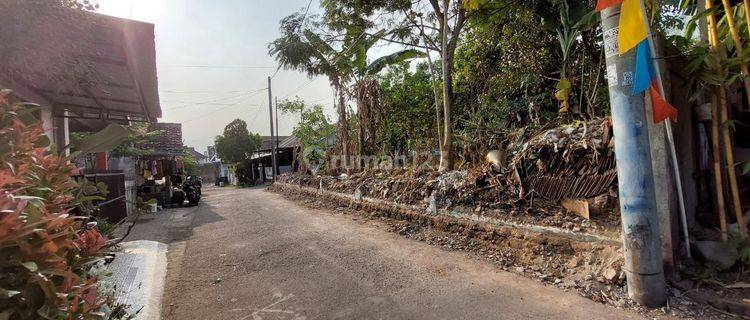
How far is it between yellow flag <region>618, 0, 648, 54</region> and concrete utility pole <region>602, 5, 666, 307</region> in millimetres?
111

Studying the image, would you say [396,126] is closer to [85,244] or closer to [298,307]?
[298,307]

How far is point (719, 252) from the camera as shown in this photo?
327 cm

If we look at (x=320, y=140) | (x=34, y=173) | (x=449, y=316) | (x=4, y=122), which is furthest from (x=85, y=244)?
(x=320, y=140)

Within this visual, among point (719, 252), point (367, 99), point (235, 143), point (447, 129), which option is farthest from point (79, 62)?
point (235, 143)

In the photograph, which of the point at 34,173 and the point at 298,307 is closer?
the point at 34,173

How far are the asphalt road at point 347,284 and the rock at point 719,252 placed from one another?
1011mm

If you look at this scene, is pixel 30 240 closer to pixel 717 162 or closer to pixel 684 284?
pixel 684 284

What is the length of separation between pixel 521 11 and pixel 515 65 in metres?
1.54

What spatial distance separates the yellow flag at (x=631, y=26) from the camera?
3.07 meters

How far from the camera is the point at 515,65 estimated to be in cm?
859

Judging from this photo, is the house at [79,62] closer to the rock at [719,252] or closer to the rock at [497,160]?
the rock at [497,160]

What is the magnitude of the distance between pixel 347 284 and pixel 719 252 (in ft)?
11.2

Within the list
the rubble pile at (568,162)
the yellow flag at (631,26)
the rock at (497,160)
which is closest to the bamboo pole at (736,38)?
the yellow flag at (631,26)

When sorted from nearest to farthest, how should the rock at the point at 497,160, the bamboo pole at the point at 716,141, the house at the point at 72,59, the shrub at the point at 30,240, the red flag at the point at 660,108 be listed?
the shrub at the point at 30,240, the house at the point at 72,59, the red flag at the point at 660,108, the bamboo pole at the point at 716,141, the rock at the point at 497,160
